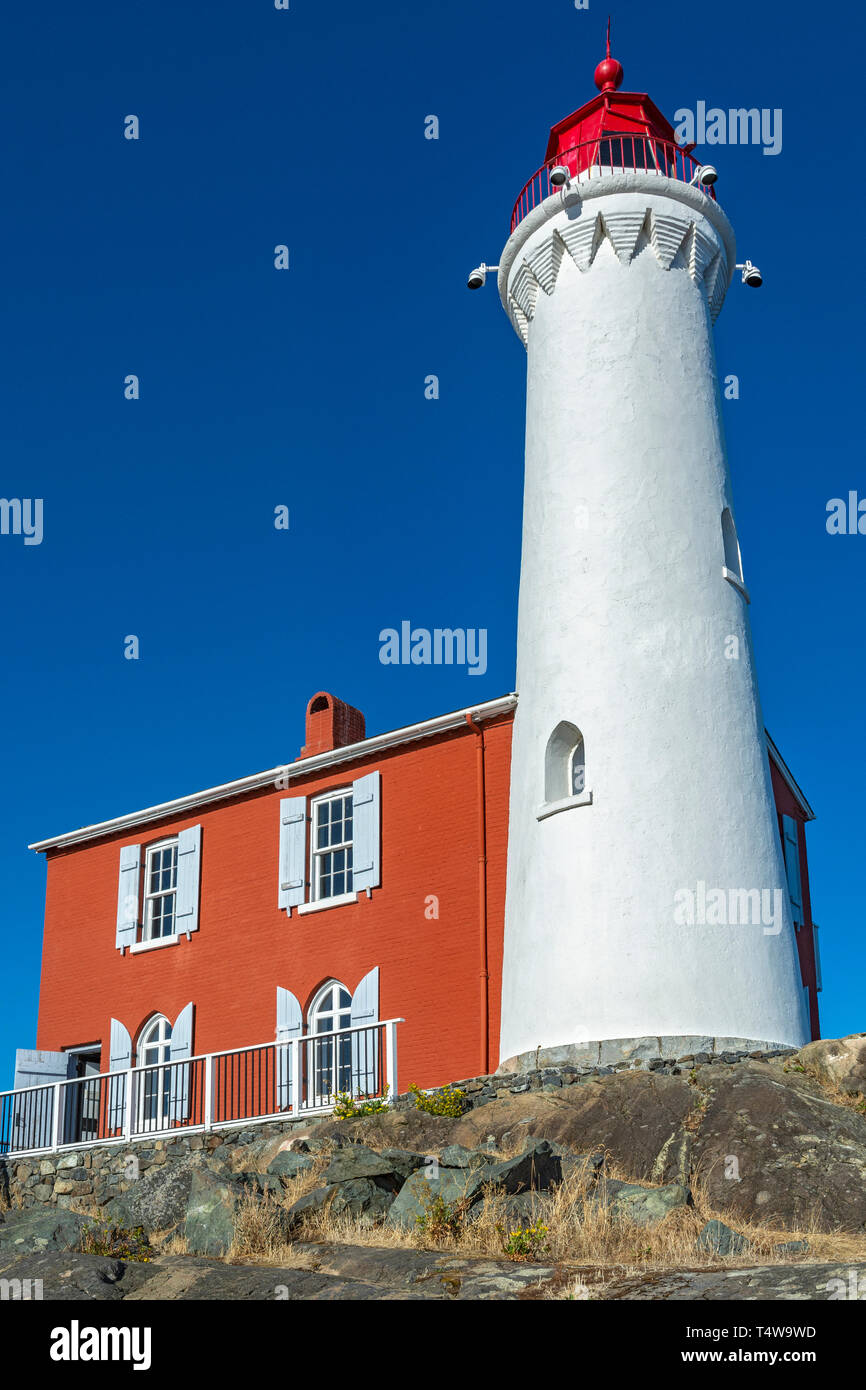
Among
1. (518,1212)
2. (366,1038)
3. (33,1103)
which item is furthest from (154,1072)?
(518,1212)

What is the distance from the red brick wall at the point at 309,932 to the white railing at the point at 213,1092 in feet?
2.98

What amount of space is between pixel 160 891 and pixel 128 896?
0.61m

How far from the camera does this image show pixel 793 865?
2394 centimetres

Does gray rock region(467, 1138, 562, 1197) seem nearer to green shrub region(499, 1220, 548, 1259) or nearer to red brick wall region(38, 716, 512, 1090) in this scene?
green shrub region(499, 1220, 548, 1259)

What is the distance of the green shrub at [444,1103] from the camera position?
16359 millimetres

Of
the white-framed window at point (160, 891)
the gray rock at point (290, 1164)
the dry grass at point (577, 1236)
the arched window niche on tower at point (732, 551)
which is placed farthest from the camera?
the white-framed window at point (160, 891)

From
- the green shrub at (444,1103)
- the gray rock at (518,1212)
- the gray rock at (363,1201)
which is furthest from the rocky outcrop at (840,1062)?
the gray rock at (363,1201)

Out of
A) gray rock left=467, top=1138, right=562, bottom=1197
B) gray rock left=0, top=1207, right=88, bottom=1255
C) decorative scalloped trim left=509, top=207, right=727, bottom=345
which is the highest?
decorative scalloped trim left=509, top=207, right=727, bottom=345

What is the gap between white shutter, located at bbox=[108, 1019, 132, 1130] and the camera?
2331 centimetres

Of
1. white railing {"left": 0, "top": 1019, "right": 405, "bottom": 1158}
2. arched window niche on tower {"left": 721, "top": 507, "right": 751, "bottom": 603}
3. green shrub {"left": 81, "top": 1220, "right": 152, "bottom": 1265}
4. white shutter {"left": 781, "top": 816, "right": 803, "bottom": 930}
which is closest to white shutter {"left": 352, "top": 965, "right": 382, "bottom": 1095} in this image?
white railing {"left": 0, "top": 1019, "right": 405, "bottom": 1158}

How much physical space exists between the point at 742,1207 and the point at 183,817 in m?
14.9

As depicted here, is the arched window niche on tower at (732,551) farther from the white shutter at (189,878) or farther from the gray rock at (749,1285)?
the gray rock at (749,1285)

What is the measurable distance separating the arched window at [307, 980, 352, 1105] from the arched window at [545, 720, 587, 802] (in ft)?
16.3
